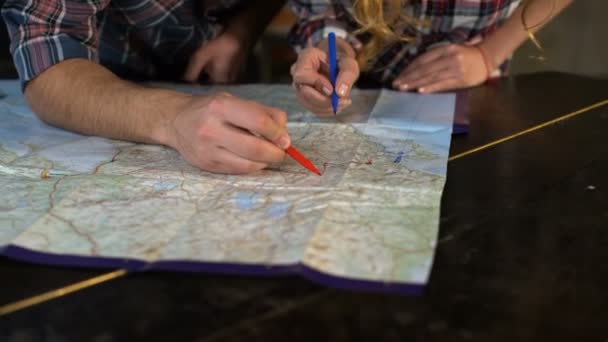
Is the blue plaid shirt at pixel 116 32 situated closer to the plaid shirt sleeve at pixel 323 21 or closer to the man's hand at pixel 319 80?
the plaid shirt sleeve at pixel 323 21

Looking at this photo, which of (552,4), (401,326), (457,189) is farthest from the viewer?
(552,4)

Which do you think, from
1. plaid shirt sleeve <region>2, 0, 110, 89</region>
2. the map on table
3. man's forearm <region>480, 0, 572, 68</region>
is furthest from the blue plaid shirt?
man's forearm <region>480, 0, 572, 68</region>

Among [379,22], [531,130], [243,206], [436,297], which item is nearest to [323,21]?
[379,22]

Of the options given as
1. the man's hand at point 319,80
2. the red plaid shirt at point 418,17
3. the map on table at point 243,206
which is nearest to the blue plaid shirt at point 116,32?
the map on table at point 243,206

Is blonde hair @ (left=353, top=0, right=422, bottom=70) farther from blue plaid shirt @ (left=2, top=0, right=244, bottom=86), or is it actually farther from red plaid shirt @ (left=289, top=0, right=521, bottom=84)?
blue plaid shirt @ (left=2, top=0, right=244, bottom=86)

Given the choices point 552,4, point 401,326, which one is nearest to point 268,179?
point 401,326

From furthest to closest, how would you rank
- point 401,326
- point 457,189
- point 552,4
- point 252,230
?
point 552,4
point 457,189
point 252,230
point 401,326

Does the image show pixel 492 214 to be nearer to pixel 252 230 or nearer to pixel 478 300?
pixel 478 300
